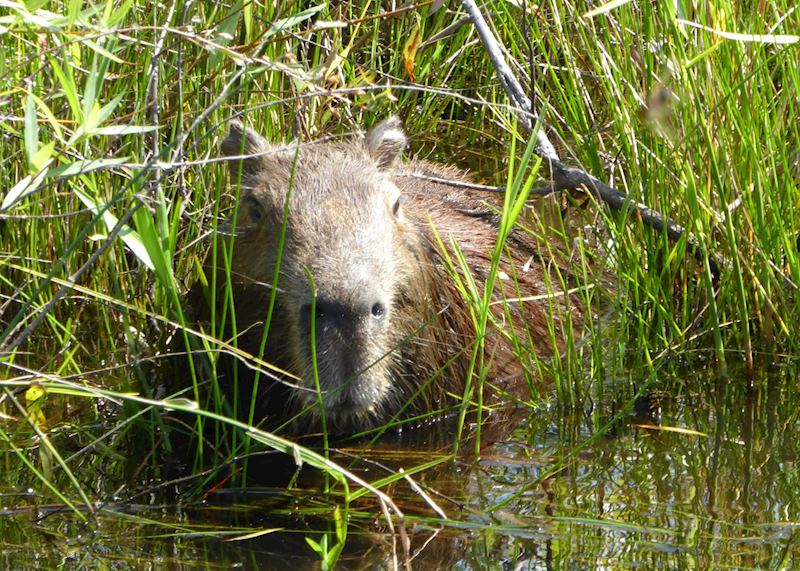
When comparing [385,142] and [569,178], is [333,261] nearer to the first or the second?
[385,142]

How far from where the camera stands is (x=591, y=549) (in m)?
2.60

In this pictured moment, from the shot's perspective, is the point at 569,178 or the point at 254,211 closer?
the point at 254,211

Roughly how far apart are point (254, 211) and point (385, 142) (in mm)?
626

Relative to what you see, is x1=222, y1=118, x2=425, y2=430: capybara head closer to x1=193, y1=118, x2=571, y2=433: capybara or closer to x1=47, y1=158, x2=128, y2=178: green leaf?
x1=193, y1=118, x2=571, y2=433: capybara

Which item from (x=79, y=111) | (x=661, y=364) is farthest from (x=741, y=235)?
(x=79, y=111)

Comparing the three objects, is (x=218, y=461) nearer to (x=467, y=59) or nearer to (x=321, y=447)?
(x=321, y=447)

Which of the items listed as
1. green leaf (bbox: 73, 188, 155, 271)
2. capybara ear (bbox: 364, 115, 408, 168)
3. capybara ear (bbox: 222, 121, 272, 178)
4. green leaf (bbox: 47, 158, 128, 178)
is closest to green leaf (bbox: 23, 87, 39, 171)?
green leaf (bbox: 47, 158, 128, 178)

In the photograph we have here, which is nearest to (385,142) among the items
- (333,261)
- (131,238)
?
(333,261)

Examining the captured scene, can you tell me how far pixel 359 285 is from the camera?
309 cm

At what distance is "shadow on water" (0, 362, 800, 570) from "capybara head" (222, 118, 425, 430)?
0.87 ft

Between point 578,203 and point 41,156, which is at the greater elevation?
point 41,156

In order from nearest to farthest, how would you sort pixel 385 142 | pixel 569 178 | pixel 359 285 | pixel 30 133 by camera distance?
1. pixel 30 133
2. pixel 359 285
3. pixel 569 178
4. pixel 385 142

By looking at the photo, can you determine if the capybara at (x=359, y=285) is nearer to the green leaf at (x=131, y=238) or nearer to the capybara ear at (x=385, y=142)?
the capybara ear at (x=385, y=142)

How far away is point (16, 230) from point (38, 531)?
4.81 ft
